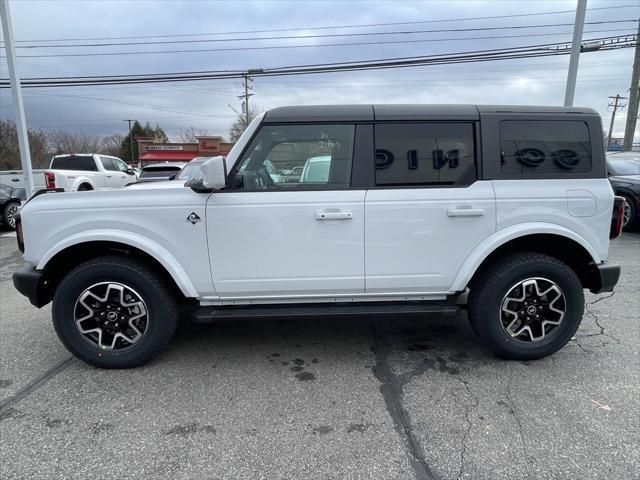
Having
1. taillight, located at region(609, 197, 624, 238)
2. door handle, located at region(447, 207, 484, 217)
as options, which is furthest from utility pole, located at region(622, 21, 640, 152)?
door handle, located at region(447, 207, 484, 217)

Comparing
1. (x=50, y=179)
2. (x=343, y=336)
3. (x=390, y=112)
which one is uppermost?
(x=390, y=112)

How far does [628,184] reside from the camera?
Result: 8.93 m

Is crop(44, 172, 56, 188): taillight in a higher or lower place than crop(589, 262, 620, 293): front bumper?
higher

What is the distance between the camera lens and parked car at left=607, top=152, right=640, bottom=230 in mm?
8820

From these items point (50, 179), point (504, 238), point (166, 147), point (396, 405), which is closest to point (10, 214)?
point (50, 179)

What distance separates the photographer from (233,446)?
2424mm

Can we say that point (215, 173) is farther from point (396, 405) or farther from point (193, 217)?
point (396, 405)

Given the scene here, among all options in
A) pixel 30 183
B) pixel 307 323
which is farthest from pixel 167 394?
pixel 30 183

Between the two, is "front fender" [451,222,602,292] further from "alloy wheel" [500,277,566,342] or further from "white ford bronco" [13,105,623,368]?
"alloy wheel" [500,277,566,342]

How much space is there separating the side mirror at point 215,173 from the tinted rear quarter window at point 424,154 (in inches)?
44.9

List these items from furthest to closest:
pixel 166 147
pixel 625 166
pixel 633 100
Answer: pixel 166 147
pixel 633 100
pixel 625 166

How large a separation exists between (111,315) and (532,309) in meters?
3.30

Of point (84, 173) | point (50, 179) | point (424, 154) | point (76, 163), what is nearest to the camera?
point (424, 154)

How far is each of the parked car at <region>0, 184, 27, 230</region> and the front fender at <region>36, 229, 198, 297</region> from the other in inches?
349
